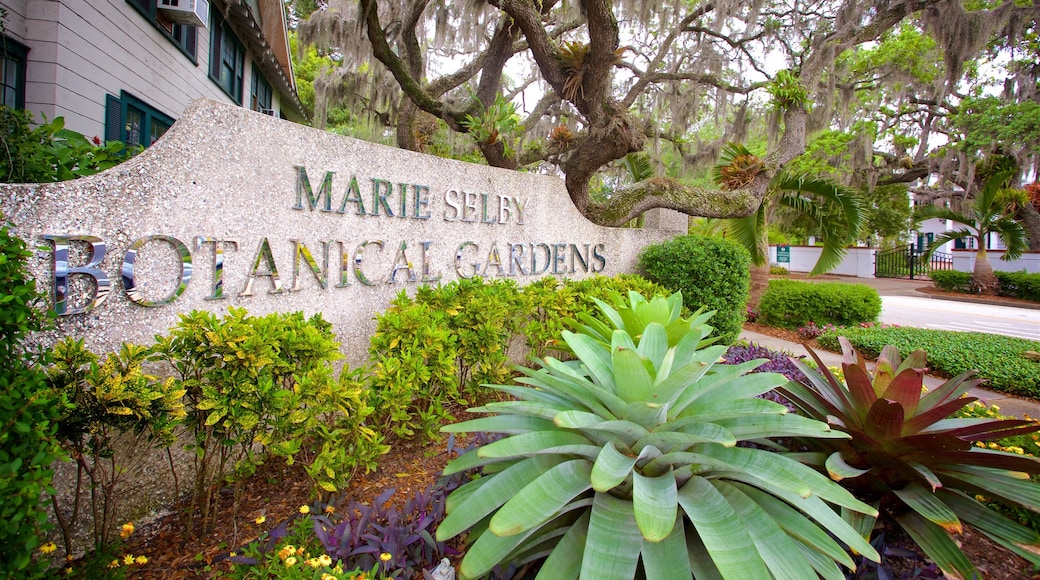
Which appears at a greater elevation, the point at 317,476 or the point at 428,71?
the point at 428,71

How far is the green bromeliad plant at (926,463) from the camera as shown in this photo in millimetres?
1943

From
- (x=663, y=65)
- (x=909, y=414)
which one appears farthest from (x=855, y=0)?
(x=909, y=414)

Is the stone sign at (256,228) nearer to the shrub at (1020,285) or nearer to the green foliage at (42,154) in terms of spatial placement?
the green foliage at (42,154)

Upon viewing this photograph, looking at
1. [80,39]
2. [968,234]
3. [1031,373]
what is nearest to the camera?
[1031,373]

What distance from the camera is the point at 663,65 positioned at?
12.0m

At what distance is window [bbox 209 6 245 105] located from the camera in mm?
9336

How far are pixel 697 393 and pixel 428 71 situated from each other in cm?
1379

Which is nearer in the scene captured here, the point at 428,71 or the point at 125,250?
the point at 125,250

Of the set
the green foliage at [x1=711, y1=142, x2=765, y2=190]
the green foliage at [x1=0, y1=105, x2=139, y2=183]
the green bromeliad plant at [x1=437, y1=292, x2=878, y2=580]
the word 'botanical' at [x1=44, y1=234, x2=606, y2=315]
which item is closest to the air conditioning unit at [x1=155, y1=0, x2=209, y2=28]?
the green foliage at [x1=0, y1=105, x2=139, y2=183]

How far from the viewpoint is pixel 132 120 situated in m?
7.14

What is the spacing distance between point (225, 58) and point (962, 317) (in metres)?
18.1

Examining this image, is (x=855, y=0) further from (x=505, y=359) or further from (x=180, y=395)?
(x=180, y=395)

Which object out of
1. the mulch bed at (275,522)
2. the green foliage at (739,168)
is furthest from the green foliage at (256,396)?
the green foliage at (739,168)

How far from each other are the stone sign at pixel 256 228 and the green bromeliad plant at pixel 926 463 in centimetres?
321
